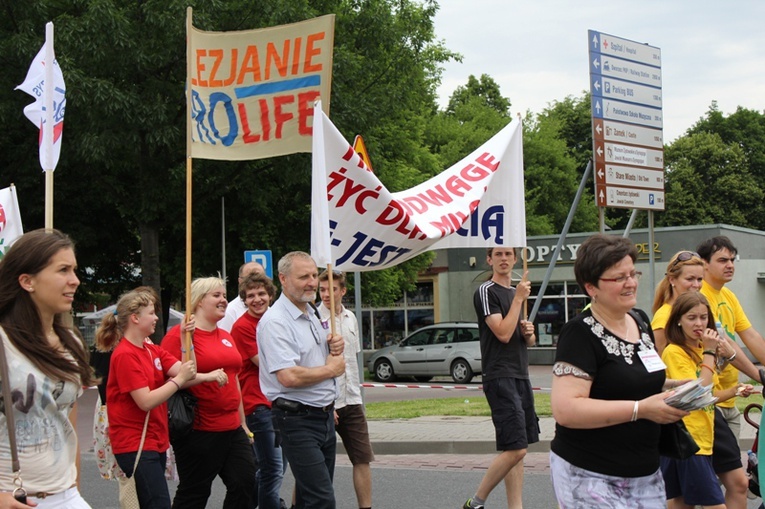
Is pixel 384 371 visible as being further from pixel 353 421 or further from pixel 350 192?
pixel 350 192

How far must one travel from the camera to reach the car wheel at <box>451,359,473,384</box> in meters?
25.6

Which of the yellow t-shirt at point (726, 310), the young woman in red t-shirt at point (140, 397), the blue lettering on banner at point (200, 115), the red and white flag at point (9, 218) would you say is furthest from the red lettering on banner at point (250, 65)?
the yellow t-shirt at point (726, 310)

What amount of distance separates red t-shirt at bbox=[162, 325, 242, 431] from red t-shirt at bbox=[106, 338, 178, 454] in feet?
1.31

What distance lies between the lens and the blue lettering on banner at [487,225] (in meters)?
8.03

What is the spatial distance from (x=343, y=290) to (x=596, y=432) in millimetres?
4068

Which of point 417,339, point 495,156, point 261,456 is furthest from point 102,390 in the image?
point 417,339

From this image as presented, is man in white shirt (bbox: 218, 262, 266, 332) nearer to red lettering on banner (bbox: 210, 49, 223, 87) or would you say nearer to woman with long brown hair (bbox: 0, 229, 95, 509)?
red lettering on banner (bbox: 210, 49, 223, 87)

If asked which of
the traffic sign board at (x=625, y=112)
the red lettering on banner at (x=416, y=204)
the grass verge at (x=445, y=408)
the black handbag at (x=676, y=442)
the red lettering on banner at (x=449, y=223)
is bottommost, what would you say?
the grass verge at (x=445, y=408)

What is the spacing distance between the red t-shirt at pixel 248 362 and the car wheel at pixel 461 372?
60.6ft

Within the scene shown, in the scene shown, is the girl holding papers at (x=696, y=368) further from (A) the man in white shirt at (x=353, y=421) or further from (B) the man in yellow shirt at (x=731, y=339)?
(A) the man in white shirt at (x=353, y=421)

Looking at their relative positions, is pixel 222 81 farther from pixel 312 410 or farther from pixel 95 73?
pixel 95 73

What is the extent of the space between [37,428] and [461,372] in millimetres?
22538

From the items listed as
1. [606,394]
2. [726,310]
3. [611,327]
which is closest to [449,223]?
[726,310]

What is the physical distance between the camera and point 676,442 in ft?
13.2
